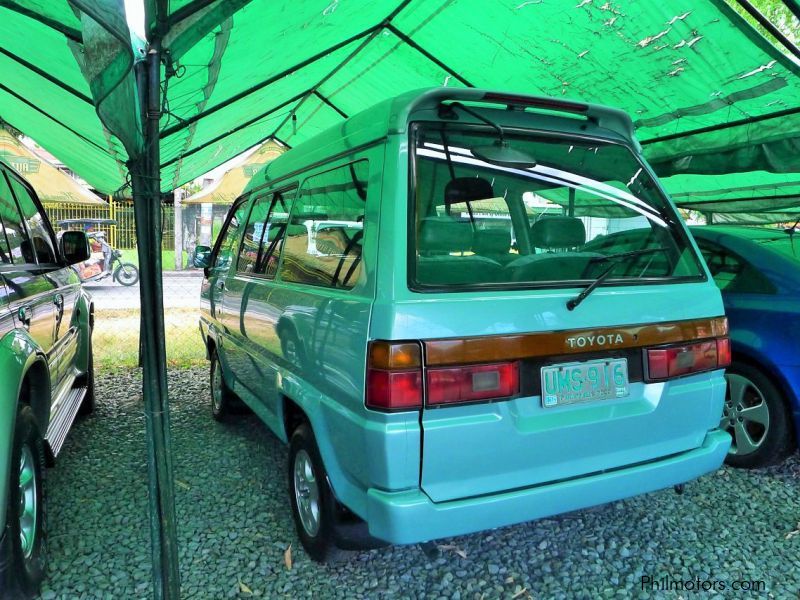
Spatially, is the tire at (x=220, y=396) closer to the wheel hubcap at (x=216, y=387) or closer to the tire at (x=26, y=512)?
the wheel hubcap at (x=216, y=387)

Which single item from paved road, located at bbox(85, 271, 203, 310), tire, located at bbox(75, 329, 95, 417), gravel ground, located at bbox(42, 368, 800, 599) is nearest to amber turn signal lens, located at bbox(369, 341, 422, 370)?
gravel ground, located at bbox(42, 368, 800, 599)

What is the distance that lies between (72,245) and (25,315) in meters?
1.77

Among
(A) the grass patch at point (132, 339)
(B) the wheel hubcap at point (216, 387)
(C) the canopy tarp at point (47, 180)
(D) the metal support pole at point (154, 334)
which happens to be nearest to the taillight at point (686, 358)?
(D) the metal support pole at point (154, 334)

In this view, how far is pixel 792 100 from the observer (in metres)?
3.92

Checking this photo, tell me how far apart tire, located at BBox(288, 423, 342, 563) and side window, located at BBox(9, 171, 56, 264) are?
7.21 feet

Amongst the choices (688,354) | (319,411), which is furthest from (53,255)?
(688,354)

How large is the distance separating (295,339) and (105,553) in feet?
4.62

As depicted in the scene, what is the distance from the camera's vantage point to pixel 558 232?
101 inches

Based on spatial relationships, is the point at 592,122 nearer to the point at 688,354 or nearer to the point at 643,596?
the point at 688,354

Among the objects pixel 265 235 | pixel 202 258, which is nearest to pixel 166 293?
pixel 202 258

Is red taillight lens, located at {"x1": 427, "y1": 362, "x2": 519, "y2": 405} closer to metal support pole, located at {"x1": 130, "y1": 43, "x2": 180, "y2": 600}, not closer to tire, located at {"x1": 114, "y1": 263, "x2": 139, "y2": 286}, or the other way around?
metal support pole, located at {"x1": 130, "y1": 43, "x2": 180, "y2": 600}

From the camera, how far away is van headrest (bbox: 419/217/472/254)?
2104 mm

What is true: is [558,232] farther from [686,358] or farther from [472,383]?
[472,383]

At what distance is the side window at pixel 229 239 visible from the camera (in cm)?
422
